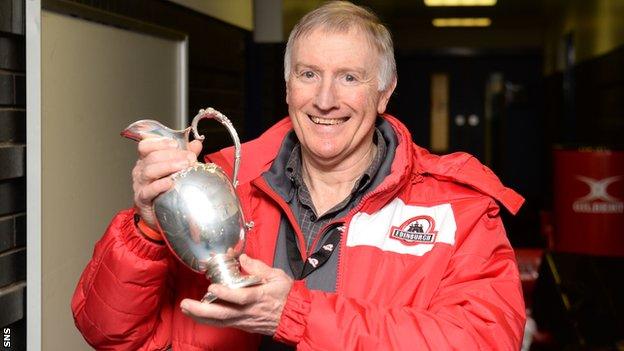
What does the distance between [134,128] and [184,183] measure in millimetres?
146

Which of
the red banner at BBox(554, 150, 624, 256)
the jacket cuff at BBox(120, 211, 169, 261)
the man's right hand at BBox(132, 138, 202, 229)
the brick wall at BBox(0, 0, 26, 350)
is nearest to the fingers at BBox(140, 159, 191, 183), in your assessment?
the man's right hand at BBox(132, 138, 202, 229)

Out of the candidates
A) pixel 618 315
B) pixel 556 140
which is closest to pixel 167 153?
pixel 618 315

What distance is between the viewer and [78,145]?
2662mm

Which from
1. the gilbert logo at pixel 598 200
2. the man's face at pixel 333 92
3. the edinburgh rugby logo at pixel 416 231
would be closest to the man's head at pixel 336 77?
the man's face at pixel 333 92

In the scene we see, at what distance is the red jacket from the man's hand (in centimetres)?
3

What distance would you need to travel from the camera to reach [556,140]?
10.4 meters

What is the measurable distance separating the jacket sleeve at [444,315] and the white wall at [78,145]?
1.08 meters

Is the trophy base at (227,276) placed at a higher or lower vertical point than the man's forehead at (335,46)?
lower

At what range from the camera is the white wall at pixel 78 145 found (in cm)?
244

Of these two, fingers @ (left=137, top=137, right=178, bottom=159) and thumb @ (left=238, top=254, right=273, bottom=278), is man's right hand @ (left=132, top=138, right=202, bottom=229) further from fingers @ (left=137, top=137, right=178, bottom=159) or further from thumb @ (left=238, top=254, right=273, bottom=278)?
thumb @ (left=238, top=254, right=273, bottom=278)

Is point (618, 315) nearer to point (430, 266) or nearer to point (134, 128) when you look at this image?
point (430, 266)

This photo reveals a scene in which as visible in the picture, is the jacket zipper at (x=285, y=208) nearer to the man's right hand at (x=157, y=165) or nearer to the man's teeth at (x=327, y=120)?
the man's teeth at (x=327, y=120)

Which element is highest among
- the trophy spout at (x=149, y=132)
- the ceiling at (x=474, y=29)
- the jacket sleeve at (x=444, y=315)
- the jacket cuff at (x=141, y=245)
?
the ceiling at (x=474, y=29)

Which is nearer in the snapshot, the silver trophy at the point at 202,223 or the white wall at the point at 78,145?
the silver trophy at the point at 202,223
